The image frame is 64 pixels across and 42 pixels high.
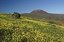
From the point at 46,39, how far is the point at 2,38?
3851mm

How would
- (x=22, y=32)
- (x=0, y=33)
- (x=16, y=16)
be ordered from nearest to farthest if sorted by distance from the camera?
(x=0, y=33) → (x=22, y=32) → (x=16, y=16)

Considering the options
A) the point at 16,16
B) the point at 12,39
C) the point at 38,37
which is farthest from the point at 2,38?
the point at 16,16

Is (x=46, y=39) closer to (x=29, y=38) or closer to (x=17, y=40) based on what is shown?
(x=29, y=38)

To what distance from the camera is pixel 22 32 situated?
1669 centimetres

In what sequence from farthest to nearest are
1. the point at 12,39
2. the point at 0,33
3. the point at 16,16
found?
the point at 16,16
the point at 0,33
the point at 12,39

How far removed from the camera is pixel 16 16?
2800cm

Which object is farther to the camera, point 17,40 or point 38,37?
point 38,37

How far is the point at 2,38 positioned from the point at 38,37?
3.26m

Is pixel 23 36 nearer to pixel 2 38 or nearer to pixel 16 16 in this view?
pixel 2 38

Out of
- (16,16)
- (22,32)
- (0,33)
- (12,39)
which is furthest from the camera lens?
(16,16)

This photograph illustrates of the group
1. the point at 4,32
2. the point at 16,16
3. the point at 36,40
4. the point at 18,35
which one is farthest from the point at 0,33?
the point at 16,16

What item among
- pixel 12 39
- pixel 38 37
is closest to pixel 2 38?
pixel 12 39

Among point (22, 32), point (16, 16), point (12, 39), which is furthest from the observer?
point (16, 16)

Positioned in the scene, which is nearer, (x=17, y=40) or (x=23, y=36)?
(x=17, y=40)
